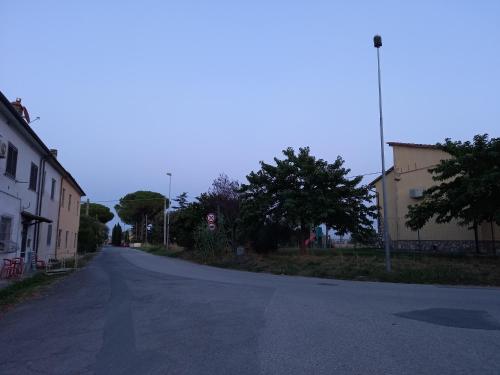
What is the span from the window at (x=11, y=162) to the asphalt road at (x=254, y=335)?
23.9ft

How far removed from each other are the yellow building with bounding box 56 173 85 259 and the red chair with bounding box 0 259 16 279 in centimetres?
1264

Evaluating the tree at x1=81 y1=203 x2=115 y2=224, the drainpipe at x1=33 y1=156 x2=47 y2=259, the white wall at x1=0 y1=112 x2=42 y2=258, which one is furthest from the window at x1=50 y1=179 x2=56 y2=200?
the tree at x1=81 y1=203 x2=115 y2=224

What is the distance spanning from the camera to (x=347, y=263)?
2186 cm

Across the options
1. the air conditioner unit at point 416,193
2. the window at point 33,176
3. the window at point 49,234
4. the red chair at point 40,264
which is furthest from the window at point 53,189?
the air conditioner unit at point 416,193

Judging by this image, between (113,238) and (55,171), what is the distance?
94.7 meters

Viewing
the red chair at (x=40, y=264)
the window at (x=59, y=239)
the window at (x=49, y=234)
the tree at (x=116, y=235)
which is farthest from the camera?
the tree at (x=116, y=235)

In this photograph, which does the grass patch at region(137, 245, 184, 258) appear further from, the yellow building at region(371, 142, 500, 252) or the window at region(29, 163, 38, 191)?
the window at region(29, 163, 38, 191)

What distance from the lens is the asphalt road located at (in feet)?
18.0

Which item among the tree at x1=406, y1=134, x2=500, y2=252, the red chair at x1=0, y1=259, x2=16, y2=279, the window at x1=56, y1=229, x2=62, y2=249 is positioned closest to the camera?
the red chair at x1=0, y1=259, x2=16, y2=279

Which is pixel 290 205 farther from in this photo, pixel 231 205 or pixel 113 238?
pixel 113 238

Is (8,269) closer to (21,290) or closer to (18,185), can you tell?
(21,290)

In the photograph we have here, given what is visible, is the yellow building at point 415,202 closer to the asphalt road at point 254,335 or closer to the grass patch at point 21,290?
the asphalt road at point 254,335

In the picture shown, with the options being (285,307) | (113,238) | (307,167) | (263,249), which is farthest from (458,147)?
(113,238)

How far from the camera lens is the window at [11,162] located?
56.8 feet
